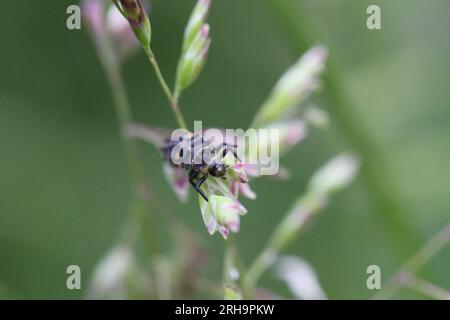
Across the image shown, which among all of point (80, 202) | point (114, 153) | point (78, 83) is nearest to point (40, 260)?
point (80, 202)

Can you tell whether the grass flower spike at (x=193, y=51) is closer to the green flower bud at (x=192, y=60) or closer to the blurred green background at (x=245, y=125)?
the green flower bud at (x=192, y=60)

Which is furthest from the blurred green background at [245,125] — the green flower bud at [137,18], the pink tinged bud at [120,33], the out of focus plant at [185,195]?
the green flower bud at [137,18]

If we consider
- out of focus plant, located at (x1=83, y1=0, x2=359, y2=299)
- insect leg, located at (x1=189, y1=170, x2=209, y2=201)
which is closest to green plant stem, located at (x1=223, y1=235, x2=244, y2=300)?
out of focus plant, located at (x1=83, y1=0, x2=359, y2=299)

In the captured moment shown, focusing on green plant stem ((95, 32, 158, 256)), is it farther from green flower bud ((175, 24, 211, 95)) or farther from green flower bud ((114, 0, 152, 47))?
green flower bud ((114, 0, 152, 47))

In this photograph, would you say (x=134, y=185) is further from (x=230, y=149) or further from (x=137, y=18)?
(x=137, y=18)

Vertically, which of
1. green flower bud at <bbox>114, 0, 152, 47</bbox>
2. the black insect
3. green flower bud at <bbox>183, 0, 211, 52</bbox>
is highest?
green flower bud at <bbox>183, 0, 211, 52</bbox>

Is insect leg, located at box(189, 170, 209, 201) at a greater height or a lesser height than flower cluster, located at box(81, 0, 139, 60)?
lesser
